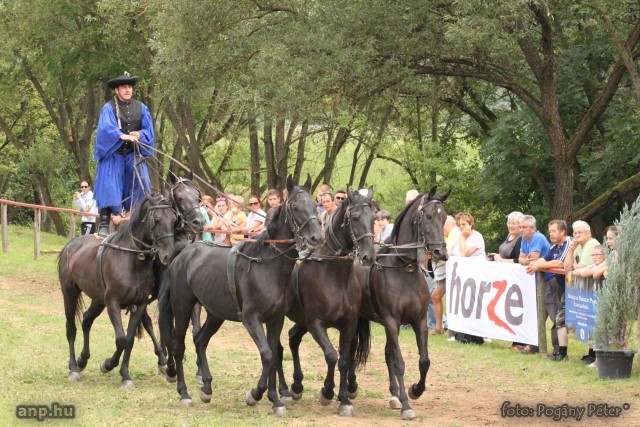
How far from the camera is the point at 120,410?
36.3 feet

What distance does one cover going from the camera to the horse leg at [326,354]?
11055 millimetres

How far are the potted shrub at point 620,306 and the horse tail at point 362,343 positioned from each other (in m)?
2.74

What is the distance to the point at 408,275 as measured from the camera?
469 inches

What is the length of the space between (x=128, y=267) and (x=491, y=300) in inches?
227

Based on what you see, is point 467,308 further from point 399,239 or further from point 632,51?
point 632,51

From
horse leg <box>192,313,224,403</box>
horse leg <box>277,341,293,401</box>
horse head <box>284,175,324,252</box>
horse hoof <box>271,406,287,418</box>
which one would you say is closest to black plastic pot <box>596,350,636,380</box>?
horse leg <box>277,341,293,401</box>

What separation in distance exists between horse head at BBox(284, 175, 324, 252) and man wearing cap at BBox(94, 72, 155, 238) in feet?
11.3

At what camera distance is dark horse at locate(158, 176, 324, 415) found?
1083 centimetres

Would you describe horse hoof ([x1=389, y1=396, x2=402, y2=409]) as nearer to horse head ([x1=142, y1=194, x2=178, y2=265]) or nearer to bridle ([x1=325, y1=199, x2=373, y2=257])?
bridle ([x1=325, y1=199, x2=373, y2=257])

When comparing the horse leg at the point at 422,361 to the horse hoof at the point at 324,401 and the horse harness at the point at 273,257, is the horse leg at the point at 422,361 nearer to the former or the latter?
the horse hoof at the point at 324,401

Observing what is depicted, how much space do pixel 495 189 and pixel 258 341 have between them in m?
16.6

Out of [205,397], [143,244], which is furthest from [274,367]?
[143,244]

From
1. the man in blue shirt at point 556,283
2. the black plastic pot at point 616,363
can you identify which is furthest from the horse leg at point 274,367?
the man in blue shirt at point 556,283

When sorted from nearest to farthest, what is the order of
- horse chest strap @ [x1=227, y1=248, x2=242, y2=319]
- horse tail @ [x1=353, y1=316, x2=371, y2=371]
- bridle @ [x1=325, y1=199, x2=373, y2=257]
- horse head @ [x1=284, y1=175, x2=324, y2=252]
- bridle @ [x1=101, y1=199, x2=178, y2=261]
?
horse head @ [x1=284, y1=175, x2=324, y2=252]
bridle @ [x1=325, y1=199, x2=373, y2=257]
horse chest strap @ [x1=227, y1=248, x2=242, y2=319]
horse tail @ [x1=353, y1=316, x2=371, y2=371]
bridle @ [x1=101, y1=199, x2=178, y2=261]
